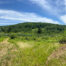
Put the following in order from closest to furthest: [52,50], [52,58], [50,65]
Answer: [50,65] → [52,58] → [52,50]

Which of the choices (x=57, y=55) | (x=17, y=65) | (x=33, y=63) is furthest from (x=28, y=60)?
(x=57, y=55)

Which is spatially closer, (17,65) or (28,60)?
(17,65)

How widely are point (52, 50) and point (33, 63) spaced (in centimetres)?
240

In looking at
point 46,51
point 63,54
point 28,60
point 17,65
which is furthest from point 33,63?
point 63,54

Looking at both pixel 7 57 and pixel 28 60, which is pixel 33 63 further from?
pixel 7 57

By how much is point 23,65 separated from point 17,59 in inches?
34.3

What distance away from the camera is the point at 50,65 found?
20.6ft

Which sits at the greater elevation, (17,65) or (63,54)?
(63,54)

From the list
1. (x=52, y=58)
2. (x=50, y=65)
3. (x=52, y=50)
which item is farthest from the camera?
(x=52, y=50)

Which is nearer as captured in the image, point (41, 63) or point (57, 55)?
point (41, 63)

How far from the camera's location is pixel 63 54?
709 cm

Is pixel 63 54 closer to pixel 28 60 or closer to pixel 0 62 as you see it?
pixel 28 60

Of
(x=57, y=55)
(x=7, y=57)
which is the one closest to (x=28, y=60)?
(x=7, y=57)

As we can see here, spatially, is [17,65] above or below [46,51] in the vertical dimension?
below
